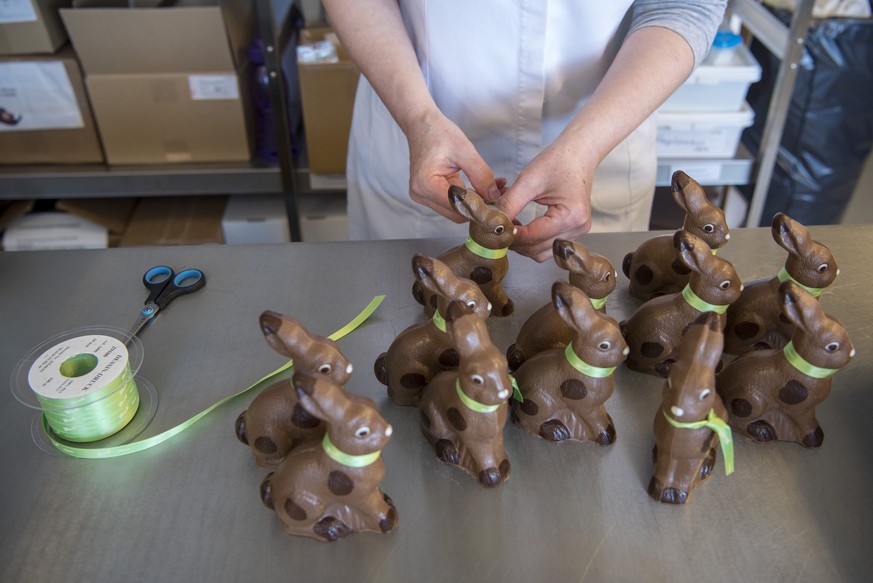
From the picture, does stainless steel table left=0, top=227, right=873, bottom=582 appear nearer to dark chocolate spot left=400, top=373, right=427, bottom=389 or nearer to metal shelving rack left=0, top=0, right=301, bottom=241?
dark chocolate spot left=400, top=373, right=427, bottom=389

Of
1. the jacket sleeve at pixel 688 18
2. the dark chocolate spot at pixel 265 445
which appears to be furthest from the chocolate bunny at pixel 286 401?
the jacket sleeve at pixel 688 18

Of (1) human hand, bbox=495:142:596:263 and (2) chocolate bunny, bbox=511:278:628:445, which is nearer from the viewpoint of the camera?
(2) chocolate bunny, bbox=511:278:628:445

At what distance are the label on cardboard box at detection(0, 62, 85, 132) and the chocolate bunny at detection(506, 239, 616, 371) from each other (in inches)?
54.3

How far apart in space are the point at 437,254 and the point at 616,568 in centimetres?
51

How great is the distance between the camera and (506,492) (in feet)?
2.43

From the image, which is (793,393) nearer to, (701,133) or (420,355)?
(420,355)

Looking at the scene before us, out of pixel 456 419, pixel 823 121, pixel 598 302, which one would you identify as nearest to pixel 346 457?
pixel 456 419

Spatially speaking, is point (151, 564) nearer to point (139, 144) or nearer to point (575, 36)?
point (575, 36)

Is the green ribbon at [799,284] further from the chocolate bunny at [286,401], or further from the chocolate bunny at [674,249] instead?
the chocolate bunny at [286,401]

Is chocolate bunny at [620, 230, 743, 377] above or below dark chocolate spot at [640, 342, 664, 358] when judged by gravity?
above

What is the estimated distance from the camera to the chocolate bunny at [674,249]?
0.87m

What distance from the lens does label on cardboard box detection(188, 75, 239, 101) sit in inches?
67.5

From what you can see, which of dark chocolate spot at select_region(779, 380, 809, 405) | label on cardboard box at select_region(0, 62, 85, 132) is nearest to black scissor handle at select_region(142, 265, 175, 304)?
dark chocolate spot at select_region(779, 380, 809, 405)

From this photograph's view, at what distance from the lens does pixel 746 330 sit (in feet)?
2.91
